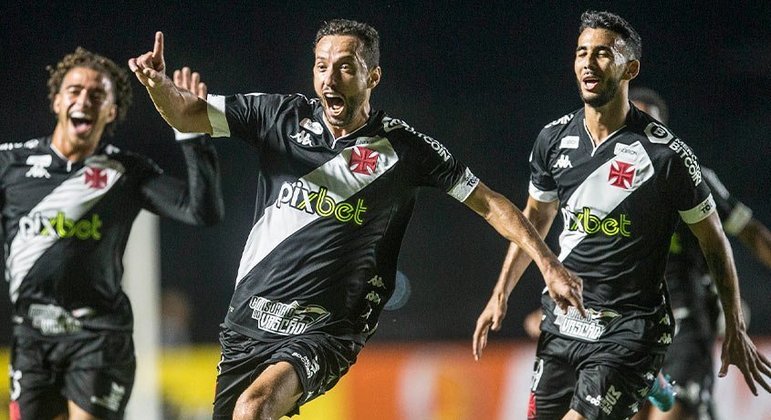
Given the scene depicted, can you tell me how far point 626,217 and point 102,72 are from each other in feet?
10.1

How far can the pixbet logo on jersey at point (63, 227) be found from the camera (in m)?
5.98

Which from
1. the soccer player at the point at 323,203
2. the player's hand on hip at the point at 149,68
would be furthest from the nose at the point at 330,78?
the player's hand on hip at the point at 149,68

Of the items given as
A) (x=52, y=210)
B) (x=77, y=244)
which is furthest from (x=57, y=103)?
(x=77, y=244)

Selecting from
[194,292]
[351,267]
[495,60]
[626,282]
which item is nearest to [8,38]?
[194,292]

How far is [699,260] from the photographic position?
6.88 meters

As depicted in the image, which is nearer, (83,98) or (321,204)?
(321,204)

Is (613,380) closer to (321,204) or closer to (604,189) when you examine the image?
(604,189)

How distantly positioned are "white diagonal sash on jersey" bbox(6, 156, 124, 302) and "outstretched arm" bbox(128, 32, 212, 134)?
3.82 feet

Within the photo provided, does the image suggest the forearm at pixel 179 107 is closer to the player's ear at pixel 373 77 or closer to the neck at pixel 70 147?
the player's ear at pixel 373 77

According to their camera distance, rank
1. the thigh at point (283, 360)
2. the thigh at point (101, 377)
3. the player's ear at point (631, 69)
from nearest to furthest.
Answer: the thigh at point (283, 360) → the player's ear at point (631, 69) → the thigh at point (101, 377)

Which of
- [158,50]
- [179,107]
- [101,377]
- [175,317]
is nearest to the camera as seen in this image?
[158,50]

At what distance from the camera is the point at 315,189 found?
199 inches

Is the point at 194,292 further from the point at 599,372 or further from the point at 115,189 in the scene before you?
the point at 599,372

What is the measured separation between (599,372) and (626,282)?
0.46 metres
